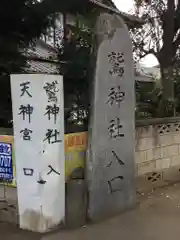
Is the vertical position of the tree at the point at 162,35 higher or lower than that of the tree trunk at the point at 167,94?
higher

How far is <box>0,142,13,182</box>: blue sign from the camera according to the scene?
504 cm

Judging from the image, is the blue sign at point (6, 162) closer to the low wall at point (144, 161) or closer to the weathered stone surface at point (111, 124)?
the low wall at point (144, 161)

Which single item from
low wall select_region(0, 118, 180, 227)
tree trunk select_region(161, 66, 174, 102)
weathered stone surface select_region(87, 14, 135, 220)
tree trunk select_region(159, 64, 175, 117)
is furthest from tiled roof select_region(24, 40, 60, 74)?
tree trunk select_region(161, 66, 174, 102)

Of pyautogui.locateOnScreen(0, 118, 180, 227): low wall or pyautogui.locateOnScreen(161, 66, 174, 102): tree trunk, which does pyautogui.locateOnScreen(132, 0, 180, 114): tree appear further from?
pyautogui.locateOnScreen(0, 118, 180, 227): low wall

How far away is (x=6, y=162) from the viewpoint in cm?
509

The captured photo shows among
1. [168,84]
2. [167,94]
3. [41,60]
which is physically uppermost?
[41,60]

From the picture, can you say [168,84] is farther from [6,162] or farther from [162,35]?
[6,162]

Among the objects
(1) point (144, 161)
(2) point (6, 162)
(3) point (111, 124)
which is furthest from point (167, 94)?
(2) point (6, 162)

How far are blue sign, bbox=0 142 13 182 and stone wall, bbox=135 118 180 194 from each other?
90.5 inches

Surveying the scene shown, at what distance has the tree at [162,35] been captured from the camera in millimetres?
8812

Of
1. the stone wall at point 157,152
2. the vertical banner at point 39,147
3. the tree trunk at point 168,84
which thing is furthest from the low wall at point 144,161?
the tree trunk at point 168,84

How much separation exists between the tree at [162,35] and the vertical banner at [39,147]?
3971mm

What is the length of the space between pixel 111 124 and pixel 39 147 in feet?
3.97

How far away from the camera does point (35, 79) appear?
15.0ft
